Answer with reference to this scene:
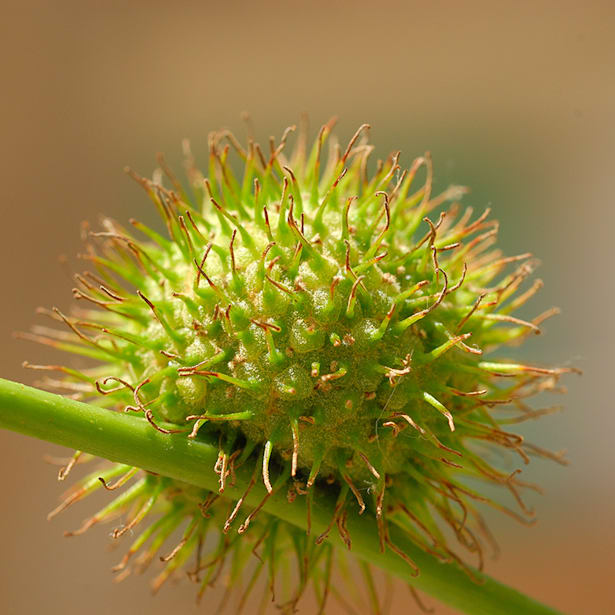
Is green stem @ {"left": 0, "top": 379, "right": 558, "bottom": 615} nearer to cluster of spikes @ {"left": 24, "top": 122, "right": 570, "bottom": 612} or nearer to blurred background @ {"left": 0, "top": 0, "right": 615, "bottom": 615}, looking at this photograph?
cluster of spikes @ {"left": 24, "top": 122, "right": 570, "bottom": 612}

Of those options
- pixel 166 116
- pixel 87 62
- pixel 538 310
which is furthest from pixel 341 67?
pixel 538 310

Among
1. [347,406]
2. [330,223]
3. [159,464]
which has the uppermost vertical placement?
[330,223]

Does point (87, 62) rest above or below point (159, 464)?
above

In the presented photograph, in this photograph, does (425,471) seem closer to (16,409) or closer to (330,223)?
(330,223)

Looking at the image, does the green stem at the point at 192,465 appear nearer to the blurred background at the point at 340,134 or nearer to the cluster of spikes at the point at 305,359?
the cluster of spikes at the point at 305,359

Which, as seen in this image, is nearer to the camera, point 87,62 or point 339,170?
point 339,170

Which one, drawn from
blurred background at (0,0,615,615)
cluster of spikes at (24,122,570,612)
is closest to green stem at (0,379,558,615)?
cluster of spikes at (24,122,570,612)
